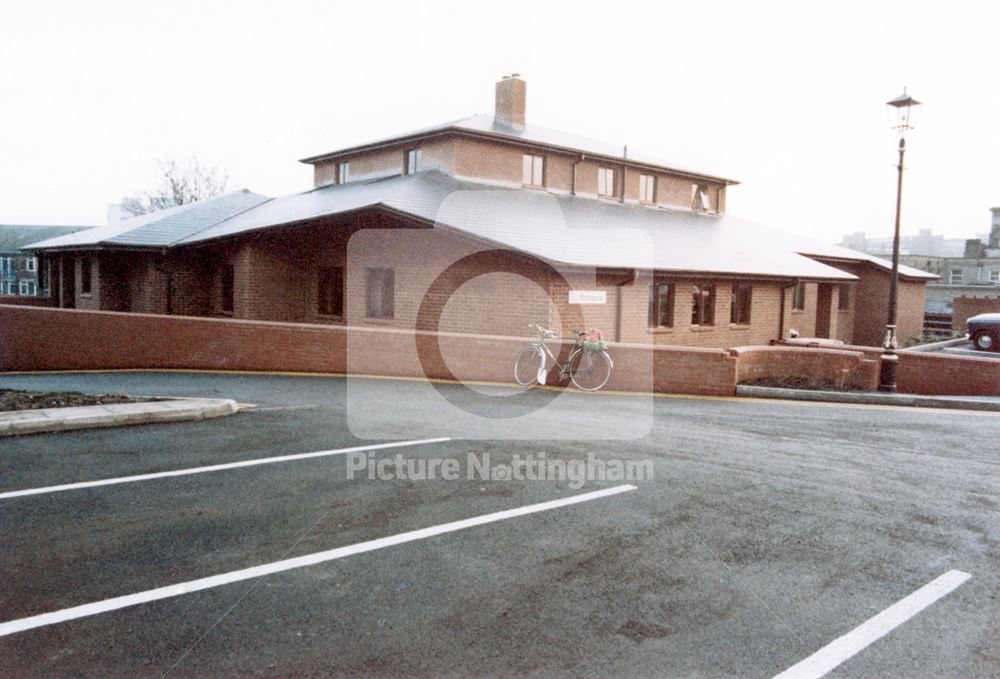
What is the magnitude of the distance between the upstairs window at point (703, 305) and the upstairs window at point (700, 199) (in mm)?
11209

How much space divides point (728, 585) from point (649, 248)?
16307mm

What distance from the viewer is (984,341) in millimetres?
26031

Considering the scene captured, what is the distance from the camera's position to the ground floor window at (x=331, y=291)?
20.6 m

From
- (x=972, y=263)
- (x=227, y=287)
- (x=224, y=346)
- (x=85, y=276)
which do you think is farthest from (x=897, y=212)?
(x=972, y=263)

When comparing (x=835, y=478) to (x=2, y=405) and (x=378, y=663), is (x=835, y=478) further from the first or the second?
(x=2, y=405)

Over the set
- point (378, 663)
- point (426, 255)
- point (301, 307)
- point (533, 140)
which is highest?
point (533, 140)

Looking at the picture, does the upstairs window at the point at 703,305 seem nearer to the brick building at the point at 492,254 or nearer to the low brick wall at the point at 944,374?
the brick building at the point at 492,254

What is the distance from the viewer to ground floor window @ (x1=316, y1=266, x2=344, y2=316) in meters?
20.6

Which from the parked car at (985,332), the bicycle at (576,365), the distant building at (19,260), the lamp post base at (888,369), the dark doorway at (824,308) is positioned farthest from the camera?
the distant building at (19,260)

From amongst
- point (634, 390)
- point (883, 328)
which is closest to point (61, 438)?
point (634, 390)

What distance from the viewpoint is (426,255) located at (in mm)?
17984

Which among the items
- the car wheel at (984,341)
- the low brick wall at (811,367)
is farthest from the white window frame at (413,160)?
the car wheel at (984,341)

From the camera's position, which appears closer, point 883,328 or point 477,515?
point 477,515

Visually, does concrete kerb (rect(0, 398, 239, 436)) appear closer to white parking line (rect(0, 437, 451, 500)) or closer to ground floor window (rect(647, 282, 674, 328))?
white parking line (rect(0, 437, 451, 500))
